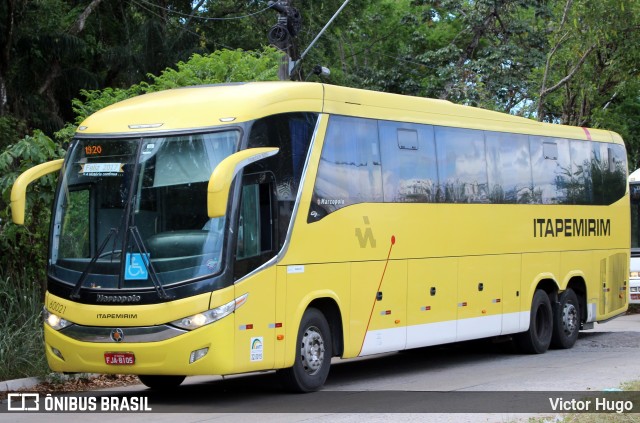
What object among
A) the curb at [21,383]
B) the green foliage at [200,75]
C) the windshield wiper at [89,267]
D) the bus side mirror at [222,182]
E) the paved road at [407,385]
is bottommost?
the paved road at [407,385]

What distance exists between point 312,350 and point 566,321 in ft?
24.9

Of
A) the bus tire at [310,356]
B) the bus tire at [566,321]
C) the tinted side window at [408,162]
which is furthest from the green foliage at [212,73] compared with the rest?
the bus tire at [310,356]

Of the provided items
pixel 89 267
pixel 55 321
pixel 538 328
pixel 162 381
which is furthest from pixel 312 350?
pixel 538 328

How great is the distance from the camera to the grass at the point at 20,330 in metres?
13.8

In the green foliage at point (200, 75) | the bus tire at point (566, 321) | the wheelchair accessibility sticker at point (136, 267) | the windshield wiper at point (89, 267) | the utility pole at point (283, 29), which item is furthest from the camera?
the utility pole at point (283, 29)

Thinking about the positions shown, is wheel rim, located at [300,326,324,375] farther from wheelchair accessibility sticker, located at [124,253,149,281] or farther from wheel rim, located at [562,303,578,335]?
wheel rim, located at [562,303,578,335]

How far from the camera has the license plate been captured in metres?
11.6

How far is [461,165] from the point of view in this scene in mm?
16422

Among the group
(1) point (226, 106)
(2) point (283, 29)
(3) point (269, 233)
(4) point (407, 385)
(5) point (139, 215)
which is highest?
(2) point (283, 29)

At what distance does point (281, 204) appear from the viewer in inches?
498

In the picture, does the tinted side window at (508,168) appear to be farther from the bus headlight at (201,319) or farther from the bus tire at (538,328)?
the bus headlight at (201,319)

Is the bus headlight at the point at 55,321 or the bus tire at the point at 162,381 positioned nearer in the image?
the bus headlight at the point at 55,321

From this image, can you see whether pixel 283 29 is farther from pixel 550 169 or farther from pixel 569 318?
pixel 569 318

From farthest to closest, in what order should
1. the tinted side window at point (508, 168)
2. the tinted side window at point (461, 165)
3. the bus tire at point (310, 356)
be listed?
1. the tinted side window at point (508, 168)
2. the tinted side window at point (461, 165)
3. the bus tire at point (310, 356)
